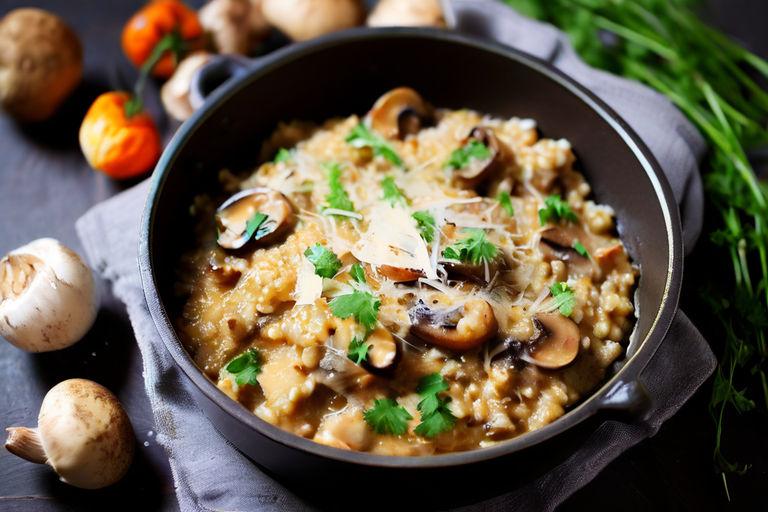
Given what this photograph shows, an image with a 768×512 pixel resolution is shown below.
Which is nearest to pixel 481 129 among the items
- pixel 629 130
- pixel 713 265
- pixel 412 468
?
pixel 629 130

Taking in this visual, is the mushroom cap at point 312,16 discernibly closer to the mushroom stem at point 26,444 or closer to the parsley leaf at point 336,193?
the parsley leaf at point 336,193

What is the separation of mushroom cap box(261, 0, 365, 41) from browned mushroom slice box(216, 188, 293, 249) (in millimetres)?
1552

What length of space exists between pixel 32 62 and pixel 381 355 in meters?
2.92

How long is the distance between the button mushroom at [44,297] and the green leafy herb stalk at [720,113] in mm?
2951

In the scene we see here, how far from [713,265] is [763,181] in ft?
2.43

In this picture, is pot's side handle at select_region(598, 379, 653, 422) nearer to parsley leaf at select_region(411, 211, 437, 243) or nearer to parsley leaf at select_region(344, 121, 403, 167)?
parsley leaf at select_region(411, 211, 437, 243)

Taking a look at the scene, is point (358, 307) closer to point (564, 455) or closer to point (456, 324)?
point (456, 324)

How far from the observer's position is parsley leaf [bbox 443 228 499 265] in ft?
9.55

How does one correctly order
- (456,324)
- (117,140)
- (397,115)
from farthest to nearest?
(117,140), (397,115), (456,324)

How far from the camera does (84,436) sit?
2.92 m

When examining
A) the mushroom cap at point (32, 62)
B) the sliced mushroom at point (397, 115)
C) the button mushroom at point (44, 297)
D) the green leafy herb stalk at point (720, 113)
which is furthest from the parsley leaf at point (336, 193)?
the mushroom cap at point (32, 62)

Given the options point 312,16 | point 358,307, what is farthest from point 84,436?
point 312,16

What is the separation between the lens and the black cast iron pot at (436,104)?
94.7 inches

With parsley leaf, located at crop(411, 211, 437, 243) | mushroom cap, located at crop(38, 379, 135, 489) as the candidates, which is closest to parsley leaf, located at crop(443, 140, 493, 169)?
parsley leaf, located at crop(411, 211, 437, 243)
